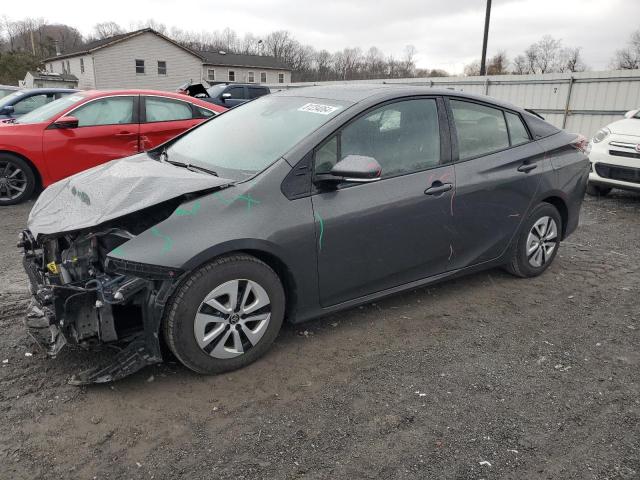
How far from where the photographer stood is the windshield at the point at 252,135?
3.29m

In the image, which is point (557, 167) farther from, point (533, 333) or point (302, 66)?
point (302, 66)

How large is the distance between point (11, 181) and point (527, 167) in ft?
21.8

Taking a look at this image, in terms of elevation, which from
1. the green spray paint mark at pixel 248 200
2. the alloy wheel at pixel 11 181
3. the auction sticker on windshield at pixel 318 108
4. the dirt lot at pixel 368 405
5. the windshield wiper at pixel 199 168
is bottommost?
the dirt lot at pixel 368 405

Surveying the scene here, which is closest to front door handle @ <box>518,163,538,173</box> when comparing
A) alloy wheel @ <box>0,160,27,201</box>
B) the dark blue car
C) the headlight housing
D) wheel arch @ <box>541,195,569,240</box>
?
wheel arch @ <box>541,195,569,240</box>

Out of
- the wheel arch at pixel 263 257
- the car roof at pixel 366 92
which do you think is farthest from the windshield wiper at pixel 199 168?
the car roof at pixel 366 92

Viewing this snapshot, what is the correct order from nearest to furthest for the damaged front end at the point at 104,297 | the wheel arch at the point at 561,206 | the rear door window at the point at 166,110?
the damaged front end at the point at 104,297
the wheel arch at the point at 561,206
the rear door window at the point at 166,110

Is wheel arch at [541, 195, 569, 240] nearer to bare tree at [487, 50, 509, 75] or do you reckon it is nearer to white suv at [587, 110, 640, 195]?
white suv at [587, 110, 640, 195]

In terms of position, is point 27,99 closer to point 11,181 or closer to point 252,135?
point 11,181

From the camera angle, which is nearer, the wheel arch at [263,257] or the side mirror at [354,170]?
the wheel arch at [263,257]

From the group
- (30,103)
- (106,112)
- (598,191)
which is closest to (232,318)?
(106,112)

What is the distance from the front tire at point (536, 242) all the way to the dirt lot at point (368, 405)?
596 mm

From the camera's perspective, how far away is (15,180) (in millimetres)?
7117

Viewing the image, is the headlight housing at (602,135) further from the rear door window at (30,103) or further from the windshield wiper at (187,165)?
the rear door window at (30,103)

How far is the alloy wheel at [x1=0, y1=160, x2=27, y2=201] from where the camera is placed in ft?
23.1
